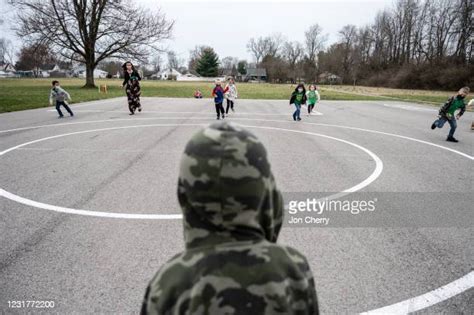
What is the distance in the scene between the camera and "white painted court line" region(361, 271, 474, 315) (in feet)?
8.46

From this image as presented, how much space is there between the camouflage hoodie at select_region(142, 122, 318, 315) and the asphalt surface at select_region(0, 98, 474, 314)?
1.76 metres

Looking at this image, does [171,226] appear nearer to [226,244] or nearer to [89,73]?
[226,244]

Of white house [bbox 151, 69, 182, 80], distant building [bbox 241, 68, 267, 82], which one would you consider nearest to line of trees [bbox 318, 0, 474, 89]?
distant building [bbox 241, 68, 267, 82]

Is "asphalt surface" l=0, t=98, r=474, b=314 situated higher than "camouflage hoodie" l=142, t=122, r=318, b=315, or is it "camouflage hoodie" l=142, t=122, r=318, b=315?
"camouflage hoodie" l=142, t=122, r=318, b=315

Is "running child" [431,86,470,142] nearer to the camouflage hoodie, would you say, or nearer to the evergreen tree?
the camouflage hoodie

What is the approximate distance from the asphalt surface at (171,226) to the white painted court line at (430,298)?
0.05m

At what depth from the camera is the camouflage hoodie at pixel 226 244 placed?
3.50 ft

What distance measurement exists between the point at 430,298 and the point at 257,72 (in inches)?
4920

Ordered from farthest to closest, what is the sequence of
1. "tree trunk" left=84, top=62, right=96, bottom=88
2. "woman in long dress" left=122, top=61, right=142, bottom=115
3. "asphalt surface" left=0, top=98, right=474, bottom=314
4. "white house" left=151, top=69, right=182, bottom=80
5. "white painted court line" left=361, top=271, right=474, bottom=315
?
1. "white house" left=151, top=69, right=182, bottom=80
2. "tree trunk" left=84, top=62, right=96, bottom=88
3. "woman in long dress" left=122, top=61, right=142, bottom=115
4. "asphalt surface" left=0, top=98, right=474, bottom=314
5. "white painted court line" left=361, top=271, right=474, bottom=315

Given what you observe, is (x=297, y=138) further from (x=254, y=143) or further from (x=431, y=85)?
(x=431, y=85)

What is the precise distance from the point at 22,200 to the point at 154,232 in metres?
2.45

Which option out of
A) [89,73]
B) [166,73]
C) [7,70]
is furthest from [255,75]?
[7,70]

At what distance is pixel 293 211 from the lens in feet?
14.7

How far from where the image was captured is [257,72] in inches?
4828
